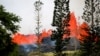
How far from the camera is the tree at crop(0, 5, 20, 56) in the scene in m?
10.4

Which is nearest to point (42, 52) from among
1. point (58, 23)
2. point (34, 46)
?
point (34, 46)

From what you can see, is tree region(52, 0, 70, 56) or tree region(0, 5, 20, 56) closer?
tree region(0, 5, 20, 56)

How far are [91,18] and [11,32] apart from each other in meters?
16.5

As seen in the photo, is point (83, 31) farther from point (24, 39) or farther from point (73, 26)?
point (24, 39)

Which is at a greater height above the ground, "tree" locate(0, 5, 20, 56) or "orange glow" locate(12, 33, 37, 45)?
"tree" locate(0, 5, 20, 56)

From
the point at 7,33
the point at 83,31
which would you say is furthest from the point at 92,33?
the point at 7,33

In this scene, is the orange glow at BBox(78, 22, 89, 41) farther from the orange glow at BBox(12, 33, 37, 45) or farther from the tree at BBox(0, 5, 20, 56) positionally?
the tree at BBox(0, 5, 20, 56)

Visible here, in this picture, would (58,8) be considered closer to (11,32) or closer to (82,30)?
(82,30)

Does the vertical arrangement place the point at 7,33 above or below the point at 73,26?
above

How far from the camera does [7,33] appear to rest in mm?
10523

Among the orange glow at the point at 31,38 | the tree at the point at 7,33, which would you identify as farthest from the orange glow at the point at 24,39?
the tree at the point at 7,33

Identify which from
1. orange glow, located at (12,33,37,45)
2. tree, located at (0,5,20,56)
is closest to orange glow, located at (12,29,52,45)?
orange glow, located at (12,33,37,45)

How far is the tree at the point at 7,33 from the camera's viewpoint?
34.3 ft

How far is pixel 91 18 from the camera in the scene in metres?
26.8
